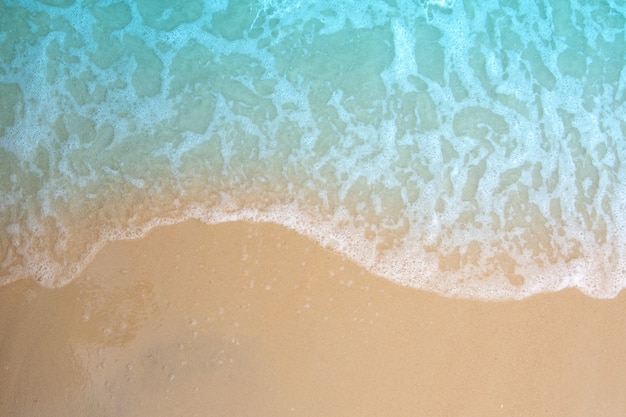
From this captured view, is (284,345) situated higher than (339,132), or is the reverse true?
(339,132)

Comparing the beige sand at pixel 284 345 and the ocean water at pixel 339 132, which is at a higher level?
the ocean water at pixel 339 132

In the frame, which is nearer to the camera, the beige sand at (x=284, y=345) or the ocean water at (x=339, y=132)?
the beige sand at (x=284, y=345)

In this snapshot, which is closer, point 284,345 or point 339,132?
point 284,345

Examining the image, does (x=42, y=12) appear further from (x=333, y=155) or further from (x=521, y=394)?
(x=521, y=394)

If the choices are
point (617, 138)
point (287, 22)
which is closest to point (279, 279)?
point (287, 22)
